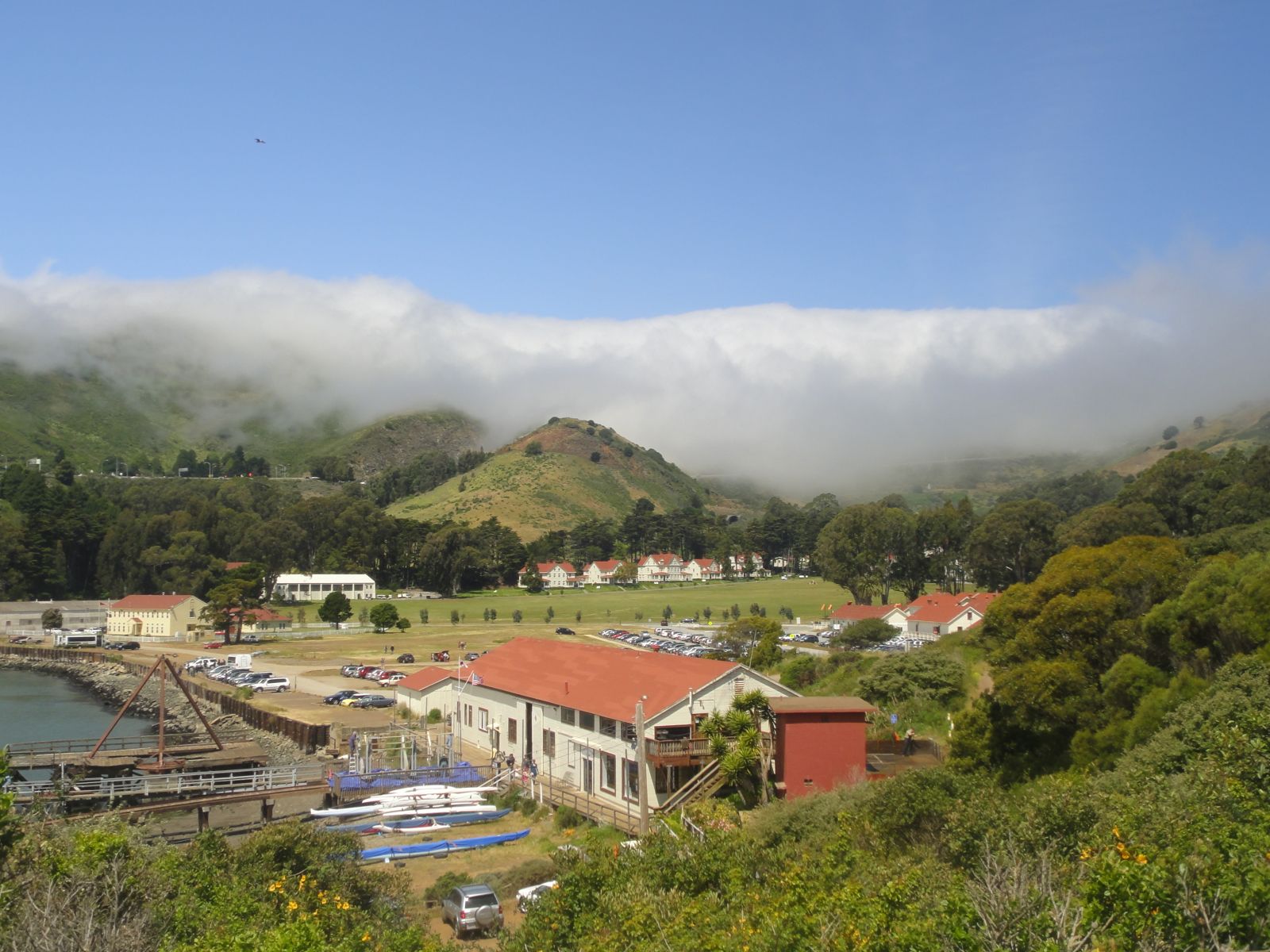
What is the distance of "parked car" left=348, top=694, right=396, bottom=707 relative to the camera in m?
48.7

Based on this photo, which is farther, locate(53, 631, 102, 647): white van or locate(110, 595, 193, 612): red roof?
locate(110, 595, 193, 612): red roof

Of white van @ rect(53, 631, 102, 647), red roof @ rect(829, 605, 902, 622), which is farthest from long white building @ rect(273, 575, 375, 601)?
red roof @ rect(829, 605, 902, 622)

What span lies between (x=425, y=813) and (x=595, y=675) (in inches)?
255

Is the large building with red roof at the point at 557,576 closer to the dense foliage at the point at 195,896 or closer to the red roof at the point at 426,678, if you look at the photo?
the red roof at the point at 426,678

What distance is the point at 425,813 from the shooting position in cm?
2792

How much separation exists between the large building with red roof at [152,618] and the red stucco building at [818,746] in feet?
247

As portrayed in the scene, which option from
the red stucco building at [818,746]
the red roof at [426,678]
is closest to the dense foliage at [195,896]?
the red stucco building at [818,746]

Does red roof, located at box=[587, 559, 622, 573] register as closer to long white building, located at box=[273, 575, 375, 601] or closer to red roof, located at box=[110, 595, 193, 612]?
long white building, located at box=[273, 575, 375, 601]

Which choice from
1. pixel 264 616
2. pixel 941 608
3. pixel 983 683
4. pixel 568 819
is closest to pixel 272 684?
pixel 568 819

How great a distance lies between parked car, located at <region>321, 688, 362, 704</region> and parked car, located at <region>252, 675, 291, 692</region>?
5919mm

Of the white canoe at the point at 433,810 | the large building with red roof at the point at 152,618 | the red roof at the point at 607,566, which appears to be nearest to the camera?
the white canoe at the point at 433,810

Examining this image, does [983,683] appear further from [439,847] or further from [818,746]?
[439,847]

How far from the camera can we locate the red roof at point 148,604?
3558 inches

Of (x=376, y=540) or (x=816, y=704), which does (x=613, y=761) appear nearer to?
(x=816, y=704)
